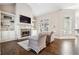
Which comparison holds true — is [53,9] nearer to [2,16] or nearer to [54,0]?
[54,0]

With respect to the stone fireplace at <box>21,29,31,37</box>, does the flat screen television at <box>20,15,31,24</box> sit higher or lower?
higher

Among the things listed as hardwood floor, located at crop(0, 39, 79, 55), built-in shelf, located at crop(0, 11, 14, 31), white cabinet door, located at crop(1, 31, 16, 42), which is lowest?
hardwood floor, located at crop(0, 39, 79, 55)

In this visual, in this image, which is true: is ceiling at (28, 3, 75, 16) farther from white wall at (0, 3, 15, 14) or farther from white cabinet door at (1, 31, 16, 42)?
white cabinet door at (1, 31, 16, 42)

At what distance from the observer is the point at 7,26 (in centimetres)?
259

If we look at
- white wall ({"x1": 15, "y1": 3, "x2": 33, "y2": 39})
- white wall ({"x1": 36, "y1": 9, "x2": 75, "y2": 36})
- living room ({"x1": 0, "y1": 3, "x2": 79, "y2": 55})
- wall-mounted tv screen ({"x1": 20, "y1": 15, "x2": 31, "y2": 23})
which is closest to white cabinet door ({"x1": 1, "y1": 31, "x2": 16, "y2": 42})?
living room ({"x1": 0, "y1": 3, "x2": 79, "y2": 55})

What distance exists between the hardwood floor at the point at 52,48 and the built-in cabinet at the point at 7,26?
0.50 ft

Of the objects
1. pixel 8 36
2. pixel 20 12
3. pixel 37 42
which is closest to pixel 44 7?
pixel 20 12

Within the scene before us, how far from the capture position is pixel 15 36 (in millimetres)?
2605

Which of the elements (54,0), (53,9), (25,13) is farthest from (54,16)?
(25,13)

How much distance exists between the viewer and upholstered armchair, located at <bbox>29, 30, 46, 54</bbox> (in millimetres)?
2652

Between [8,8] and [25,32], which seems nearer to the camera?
[8,8]

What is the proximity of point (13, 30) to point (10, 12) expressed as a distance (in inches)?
16.2

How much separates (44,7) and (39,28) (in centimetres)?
50

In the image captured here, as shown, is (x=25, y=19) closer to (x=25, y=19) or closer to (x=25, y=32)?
(x=25, y=19)
